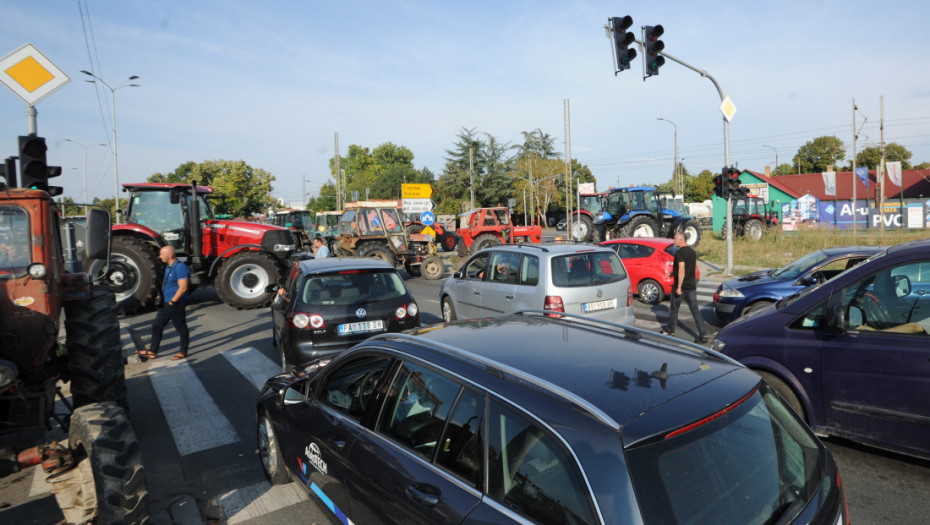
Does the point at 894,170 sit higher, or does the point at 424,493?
the point at 894,170

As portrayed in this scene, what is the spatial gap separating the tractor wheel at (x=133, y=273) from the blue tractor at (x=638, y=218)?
57.9ft

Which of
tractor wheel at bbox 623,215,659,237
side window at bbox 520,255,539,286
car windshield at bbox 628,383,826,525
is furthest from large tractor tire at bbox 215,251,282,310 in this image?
tractor wheel at bbox 623,215,659,237

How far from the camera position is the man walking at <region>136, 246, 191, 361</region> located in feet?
28.7

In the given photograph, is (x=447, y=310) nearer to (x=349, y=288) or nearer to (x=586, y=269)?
(x=586, y=269)

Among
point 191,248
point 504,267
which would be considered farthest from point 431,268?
point 504,267

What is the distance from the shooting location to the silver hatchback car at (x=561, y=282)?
7895mm

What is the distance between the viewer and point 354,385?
3455mm

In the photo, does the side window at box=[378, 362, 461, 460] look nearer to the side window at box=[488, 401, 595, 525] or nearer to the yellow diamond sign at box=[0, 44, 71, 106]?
the side window at box=[488, 401, 595, 525]

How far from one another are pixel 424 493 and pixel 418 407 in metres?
0.45

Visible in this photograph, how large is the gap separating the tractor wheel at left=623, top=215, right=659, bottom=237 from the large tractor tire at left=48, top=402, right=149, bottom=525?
22128 mm

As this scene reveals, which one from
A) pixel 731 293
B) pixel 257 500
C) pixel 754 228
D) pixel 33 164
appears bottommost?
pixel 257 500

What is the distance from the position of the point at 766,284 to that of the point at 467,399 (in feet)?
29.2

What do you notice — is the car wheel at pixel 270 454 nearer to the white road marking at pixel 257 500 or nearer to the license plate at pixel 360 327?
the white road marking at pixel 257 500

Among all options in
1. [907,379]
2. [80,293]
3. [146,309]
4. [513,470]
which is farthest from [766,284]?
[146,309]
